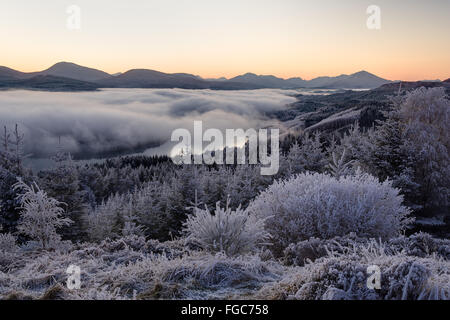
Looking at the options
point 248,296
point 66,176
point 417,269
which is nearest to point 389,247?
point 417,269

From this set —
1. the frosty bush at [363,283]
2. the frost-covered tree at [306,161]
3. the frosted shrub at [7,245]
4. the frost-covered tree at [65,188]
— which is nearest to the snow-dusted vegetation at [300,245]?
the frosty bush at [363,283]

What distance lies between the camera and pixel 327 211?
7145 millimetres

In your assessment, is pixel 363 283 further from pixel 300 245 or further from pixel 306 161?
pixel 306 161

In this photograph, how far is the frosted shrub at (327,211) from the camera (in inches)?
284

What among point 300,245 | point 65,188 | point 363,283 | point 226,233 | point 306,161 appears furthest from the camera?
point 306,161

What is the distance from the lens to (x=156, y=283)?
362 cm

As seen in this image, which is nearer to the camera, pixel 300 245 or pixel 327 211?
pixel 300 245

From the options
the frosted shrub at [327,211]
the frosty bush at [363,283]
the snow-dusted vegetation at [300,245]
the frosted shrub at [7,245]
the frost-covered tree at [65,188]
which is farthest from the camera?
the frost-covered tree at [65,188]

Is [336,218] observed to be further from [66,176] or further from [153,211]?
[66,176]

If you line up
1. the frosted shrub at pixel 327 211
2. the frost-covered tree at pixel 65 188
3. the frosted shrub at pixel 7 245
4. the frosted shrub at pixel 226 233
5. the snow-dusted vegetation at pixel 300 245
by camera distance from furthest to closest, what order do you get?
the frost-covered tree at pixel 65 188, the frosted shrub at pixel 7 245, the frosted shrub at pixel 327 211, the frosted shrub at pixel 226 233, the snow-dusted vegetation at pixel 300 245

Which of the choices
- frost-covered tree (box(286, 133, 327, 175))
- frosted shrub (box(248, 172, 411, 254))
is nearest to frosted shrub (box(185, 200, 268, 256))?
frosted shrub (box(248, 172, 411, 254))


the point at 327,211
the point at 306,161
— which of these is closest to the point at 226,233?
the point at 327,211

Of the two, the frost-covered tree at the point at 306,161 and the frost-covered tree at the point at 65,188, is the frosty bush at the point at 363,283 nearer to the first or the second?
the frost-covered tree at the point at 306,161
